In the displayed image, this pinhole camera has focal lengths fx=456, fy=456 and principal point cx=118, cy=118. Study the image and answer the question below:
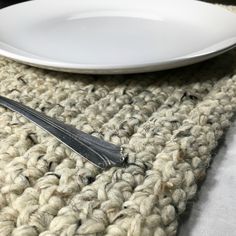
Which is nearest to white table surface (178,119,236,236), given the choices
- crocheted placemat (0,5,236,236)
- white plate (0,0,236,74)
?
crocheted placemat (0,5,236,236)

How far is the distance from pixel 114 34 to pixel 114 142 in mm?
223

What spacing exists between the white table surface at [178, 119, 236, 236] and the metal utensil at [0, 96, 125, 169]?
0.22 ft

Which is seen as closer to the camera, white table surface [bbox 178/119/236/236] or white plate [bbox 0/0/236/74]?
white table surface [bbox 178/119/236/236]

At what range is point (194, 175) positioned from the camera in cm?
33

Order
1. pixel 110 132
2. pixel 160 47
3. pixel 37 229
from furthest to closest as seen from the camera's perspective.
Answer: pixel 160 47
pixel 110 132
pixel 37 229

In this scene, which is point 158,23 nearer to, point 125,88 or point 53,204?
point 125,88

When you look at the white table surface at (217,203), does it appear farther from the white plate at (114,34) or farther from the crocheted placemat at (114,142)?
the white plate at (114,34)

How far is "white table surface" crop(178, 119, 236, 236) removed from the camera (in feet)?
0.99

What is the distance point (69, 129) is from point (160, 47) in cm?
18

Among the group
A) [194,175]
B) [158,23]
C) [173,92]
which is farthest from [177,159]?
[158,23]

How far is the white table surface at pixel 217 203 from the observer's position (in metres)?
0.30

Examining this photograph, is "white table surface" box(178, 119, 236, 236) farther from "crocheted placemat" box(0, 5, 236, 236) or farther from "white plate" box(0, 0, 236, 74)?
"white plate" box(0, 0, 236, 74)

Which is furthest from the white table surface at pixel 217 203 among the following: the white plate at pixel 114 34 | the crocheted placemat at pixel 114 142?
the white plate at pixel 114 34

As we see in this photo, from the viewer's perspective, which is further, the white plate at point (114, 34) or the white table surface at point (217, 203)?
the white plate at point (114, 34)
